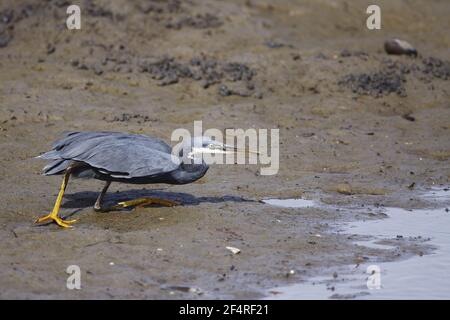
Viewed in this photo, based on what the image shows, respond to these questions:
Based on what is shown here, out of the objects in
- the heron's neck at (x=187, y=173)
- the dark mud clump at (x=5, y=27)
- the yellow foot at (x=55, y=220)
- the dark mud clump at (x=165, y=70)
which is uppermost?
the dark mud clump at (x=5, y=27)

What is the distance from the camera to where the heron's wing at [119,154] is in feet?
25.2

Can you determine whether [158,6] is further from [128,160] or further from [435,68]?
[128,160]

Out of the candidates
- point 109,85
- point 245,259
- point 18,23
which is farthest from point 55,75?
point 245,259

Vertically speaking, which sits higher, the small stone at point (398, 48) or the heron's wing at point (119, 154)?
the small stone at point (398, 48)

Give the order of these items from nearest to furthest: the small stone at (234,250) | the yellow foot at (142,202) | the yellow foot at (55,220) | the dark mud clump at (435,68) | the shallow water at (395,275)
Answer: the shallow water at (395,275) → the small stone at (234,250) → the yellow foot at (55,220) → the yellow foot at (142,202) → the dark mud clump at (435,68)

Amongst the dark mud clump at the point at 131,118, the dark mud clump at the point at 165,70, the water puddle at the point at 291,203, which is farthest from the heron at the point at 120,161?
the dark mud clump at the point at 165,70

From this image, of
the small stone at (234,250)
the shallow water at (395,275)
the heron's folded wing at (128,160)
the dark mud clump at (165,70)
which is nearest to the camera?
the shallow water at (395,275)

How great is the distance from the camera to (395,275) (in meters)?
6.83

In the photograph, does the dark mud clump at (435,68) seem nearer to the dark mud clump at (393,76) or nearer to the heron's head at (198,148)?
the dark mud clump at (393,76)

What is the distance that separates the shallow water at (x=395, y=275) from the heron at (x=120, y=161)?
1.73m

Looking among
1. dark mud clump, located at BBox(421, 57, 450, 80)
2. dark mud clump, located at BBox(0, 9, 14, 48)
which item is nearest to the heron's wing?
dark mud clump, located at BBox(0, 9, 14, 48)

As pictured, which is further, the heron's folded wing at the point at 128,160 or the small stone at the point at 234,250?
the heron's folded wing at the point at 128,160

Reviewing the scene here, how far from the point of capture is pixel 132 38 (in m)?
12.8

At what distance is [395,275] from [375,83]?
598cm
